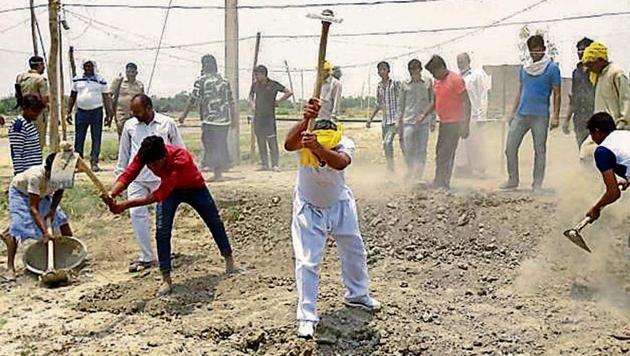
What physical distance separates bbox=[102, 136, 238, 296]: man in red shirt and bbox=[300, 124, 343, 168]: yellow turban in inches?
53.6

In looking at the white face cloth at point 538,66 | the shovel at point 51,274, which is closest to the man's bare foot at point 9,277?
the shovel at point 51,274

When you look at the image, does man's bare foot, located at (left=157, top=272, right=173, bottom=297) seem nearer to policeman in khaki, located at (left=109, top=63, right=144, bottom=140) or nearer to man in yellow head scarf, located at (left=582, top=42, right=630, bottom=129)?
man in yellow head scarf, located at (left=582, top=42, right=630, bottom=129)

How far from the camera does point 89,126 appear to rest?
1230 cm

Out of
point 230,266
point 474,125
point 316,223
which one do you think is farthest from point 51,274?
point 474,125

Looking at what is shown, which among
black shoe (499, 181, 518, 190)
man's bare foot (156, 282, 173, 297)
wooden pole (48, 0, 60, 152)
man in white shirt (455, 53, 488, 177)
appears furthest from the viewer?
man in white shirt (455, 53, 488, 177)

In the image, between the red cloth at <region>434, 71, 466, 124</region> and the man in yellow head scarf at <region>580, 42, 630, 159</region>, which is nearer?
the man in yellow head scarf at <region>580, 42, 630, 159</region>

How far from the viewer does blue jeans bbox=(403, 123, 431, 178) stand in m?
10.7

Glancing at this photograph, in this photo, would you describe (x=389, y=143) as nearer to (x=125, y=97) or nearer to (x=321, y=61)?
(x=125, y=97)

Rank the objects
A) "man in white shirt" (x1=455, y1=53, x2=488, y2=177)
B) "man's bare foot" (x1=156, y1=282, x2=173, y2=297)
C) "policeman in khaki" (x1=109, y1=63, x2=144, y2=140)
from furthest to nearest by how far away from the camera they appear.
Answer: "policeman in khaki" (x1=109, y1=63, x2=144, y2=140) < "man in white shirt" (x1=455, y1=53, x2=488, y2=177) < "man's bare foot" (x1=156, y1=282, x2=173, y2=297)

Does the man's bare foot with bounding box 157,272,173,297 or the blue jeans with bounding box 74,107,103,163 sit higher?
the blue jeans with bounding box 74,107,103,163

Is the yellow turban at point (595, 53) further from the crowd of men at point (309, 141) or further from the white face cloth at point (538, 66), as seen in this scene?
the white face cloth at point (538, 66)

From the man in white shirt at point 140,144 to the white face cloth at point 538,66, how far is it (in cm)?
399

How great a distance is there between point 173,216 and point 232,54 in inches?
279

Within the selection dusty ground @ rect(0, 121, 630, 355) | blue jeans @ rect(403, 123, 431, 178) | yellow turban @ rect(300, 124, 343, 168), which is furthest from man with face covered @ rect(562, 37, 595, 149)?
yellow turban @ rect(300, 124, 343, 168)
